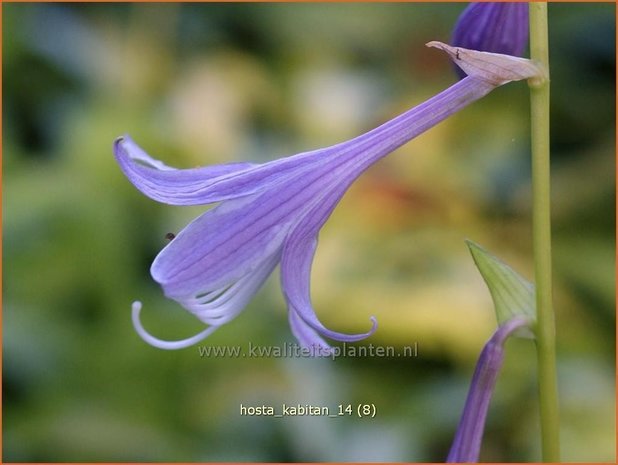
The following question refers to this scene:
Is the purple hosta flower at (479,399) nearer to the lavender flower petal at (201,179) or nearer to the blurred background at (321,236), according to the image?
the lavender flower petal at (201,179)

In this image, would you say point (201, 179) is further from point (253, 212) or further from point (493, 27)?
point (493, 27)

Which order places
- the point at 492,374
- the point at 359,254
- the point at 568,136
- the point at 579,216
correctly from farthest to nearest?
the point at 568,136, the point at 579,216, the point at 359,254, the point at 492,374

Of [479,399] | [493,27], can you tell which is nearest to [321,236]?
[493,27]

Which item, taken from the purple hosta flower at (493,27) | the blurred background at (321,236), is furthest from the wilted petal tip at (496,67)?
the blurred background at (321,236)

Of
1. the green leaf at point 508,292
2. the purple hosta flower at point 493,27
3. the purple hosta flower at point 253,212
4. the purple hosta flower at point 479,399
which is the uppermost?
the purple hosta flower at point 493,27

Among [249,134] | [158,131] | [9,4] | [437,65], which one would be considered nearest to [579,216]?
[437,65]

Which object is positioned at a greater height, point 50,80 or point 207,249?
point 50,80

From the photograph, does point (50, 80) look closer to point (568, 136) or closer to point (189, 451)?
point (189, 451)
